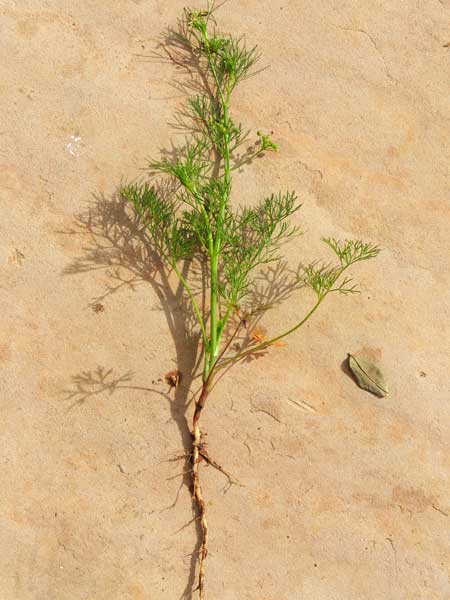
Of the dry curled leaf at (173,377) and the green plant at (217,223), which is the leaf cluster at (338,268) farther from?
the dry curled leaf at (173,377)

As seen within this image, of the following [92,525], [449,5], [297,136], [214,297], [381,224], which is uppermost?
[449,5]

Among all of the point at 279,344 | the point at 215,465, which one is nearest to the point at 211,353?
the point at 279,344

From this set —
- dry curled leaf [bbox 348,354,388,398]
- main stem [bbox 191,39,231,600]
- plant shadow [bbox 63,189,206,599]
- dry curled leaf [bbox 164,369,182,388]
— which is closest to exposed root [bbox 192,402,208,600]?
main stem [bbox 191,39,231,600]

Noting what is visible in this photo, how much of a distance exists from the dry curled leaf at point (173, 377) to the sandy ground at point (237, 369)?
0.03 m

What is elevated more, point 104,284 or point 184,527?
point 104,284

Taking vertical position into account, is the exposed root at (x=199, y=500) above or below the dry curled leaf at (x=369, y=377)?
below

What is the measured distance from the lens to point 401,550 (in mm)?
2311

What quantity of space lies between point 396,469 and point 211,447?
0.71 metres

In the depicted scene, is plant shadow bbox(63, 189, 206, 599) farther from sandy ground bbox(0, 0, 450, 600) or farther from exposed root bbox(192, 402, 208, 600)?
exposed root bbox(192, 402, 208, 600)

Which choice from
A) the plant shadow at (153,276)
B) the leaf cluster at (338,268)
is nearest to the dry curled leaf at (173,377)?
the plant shadow at (153,276)

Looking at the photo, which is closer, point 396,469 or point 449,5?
point 396,469

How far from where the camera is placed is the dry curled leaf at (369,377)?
2328mm

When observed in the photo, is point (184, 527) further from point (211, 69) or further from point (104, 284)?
point (211, 69)

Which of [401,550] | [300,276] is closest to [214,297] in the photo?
[300,276]
